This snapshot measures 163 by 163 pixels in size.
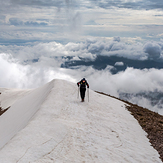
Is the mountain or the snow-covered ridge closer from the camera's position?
the mountain

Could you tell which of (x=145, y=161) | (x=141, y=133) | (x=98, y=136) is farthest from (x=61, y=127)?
(x=141, y=133)

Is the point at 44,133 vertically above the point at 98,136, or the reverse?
the point at 44,133

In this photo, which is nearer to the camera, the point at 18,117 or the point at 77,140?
the point at 77,140

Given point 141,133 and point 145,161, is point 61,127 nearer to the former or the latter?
point 145,161

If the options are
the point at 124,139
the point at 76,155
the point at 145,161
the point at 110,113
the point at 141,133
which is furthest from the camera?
the point at 110,113

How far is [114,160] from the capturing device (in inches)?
341

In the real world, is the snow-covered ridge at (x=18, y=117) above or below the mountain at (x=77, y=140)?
below

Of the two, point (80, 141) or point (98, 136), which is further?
point (98, 136)

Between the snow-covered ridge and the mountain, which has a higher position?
the mountain

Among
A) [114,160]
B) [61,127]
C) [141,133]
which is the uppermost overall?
[61,127]

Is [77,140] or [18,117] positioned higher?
[77,140]

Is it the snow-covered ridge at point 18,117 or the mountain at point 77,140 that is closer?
the mountain at point 77,140

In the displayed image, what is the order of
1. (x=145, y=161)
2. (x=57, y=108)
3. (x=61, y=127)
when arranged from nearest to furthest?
(x=145, y=161) → (x=61, y=127) → (x=57, y=108)

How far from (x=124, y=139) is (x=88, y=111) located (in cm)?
507
